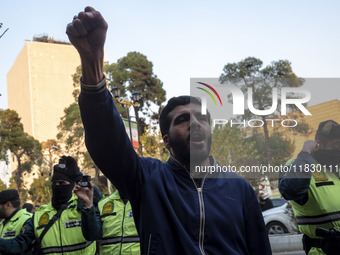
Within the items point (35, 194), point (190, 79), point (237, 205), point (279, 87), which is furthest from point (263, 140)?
point (35, 194)

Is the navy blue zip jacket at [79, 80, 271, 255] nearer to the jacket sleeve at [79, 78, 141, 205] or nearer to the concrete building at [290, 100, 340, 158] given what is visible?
the jacket sleeve at [79, 78, 141, 205]

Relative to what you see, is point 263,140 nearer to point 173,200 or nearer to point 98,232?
point 98,232

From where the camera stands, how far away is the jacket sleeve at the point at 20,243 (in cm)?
489

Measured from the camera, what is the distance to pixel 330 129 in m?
4.25

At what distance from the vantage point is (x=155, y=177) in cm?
246

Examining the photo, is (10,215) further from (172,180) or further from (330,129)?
(172,180)

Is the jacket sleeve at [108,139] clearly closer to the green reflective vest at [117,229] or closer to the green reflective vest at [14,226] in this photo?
the green reflective vest at [117,229]

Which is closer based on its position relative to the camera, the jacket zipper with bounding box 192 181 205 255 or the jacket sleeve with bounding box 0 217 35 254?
the jacket zipper with bounding box 192 181 205 255

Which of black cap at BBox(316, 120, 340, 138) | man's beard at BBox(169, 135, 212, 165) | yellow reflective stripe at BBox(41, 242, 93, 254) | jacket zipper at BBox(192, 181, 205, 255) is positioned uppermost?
black cap at BBox(316, 120, 340, 138)

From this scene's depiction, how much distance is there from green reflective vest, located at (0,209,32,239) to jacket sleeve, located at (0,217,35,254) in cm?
115

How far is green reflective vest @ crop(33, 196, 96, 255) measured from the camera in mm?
4918

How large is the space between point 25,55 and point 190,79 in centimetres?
10012

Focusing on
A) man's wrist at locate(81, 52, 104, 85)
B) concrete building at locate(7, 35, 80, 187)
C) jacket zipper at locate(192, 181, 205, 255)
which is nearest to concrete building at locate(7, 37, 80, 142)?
concrete building at locate(7, 35, 80, 187)

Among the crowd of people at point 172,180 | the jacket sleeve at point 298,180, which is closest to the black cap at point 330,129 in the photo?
the jacket sleeve at point 298,180
